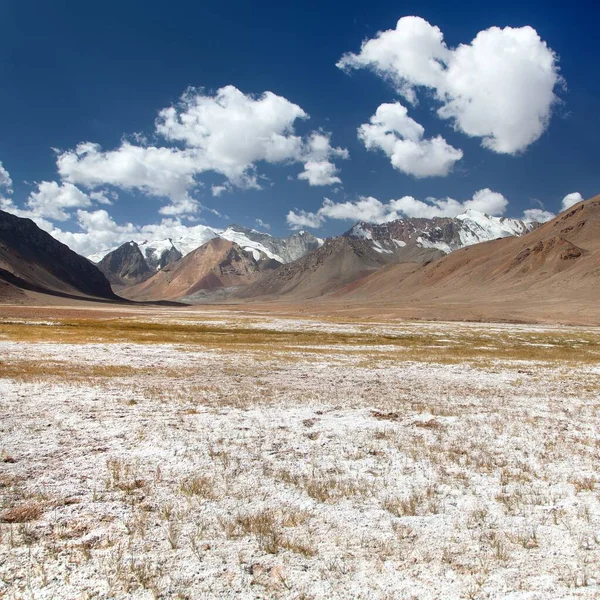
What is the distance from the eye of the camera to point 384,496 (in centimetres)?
917

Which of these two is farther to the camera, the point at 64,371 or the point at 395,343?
the point at 395,343

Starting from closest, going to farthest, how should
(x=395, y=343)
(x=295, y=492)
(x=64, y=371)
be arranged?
(x=295, y=492) < (x=64, y=371) < (x=395, y=343)

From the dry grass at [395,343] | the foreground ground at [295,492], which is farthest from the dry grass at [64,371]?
the dry grass at [395,343]

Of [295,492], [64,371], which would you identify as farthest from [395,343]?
[295,492]

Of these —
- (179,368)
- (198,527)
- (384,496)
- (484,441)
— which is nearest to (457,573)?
(384,496)

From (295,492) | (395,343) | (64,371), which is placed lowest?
(395,343)

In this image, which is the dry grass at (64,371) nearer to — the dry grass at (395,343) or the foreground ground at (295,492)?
the foreground ground at (295,492)

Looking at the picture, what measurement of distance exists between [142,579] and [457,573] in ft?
15.4

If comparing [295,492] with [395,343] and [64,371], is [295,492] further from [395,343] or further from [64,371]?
[395,343]

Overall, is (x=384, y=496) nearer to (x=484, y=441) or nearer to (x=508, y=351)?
(x=484, y=441)

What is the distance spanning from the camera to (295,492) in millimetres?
9281

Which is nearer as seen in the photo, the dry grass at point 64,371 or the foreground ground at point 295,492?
the foreground ground at point 295,492

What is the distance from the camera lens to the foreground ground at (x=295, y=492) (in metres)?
6.37

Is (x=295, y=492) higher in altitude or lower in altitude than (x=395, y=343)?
higher
